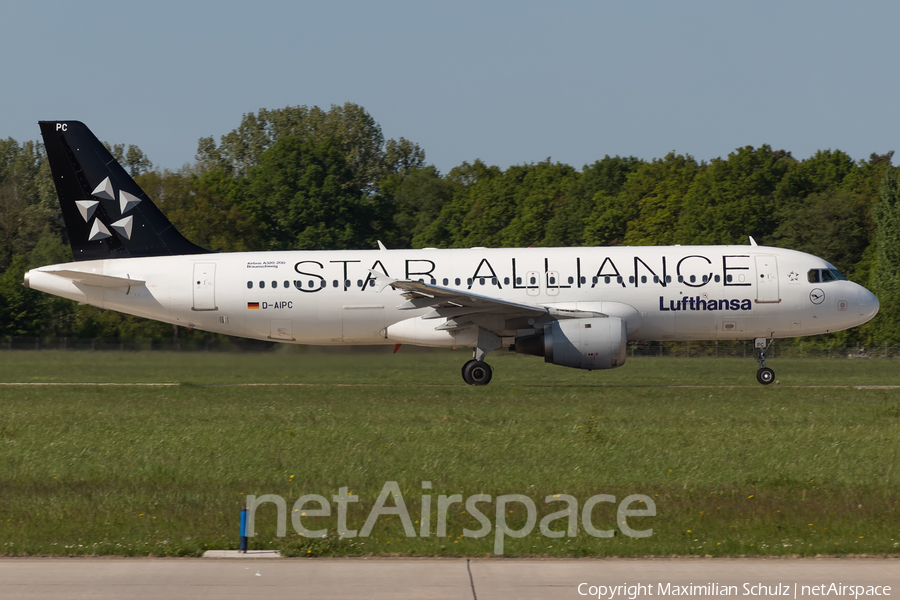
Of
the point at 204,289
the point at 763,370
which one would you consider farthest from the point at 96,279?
the point at 763,370

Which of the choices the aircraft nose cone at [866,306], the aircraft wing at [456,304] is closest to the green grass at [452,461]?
the aircraft wing at [456,304]

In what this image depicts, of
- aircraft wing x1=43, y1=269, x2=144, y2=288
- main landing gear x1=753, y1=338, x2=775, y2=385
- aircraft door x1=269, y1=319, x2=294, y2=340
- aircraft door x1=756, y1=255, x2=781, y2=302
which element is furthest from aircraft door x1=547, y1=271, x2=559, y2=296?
aircraft wing x1=43, y1=269, x2=144, y2=288

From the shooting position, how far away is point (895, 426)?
19.5 metres

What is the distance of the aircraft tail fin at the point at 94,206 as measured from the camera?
31.0m

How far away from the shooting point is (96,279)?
30.0 m

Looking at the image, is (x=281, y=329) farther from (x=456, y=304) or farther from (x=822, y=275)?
(x=822, y=275)

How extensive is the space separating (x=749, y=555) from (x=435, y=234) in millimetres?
84075

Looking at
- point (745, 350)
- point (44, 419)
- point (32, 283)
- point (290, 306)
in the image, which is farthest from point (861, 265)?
point (44, 419)
